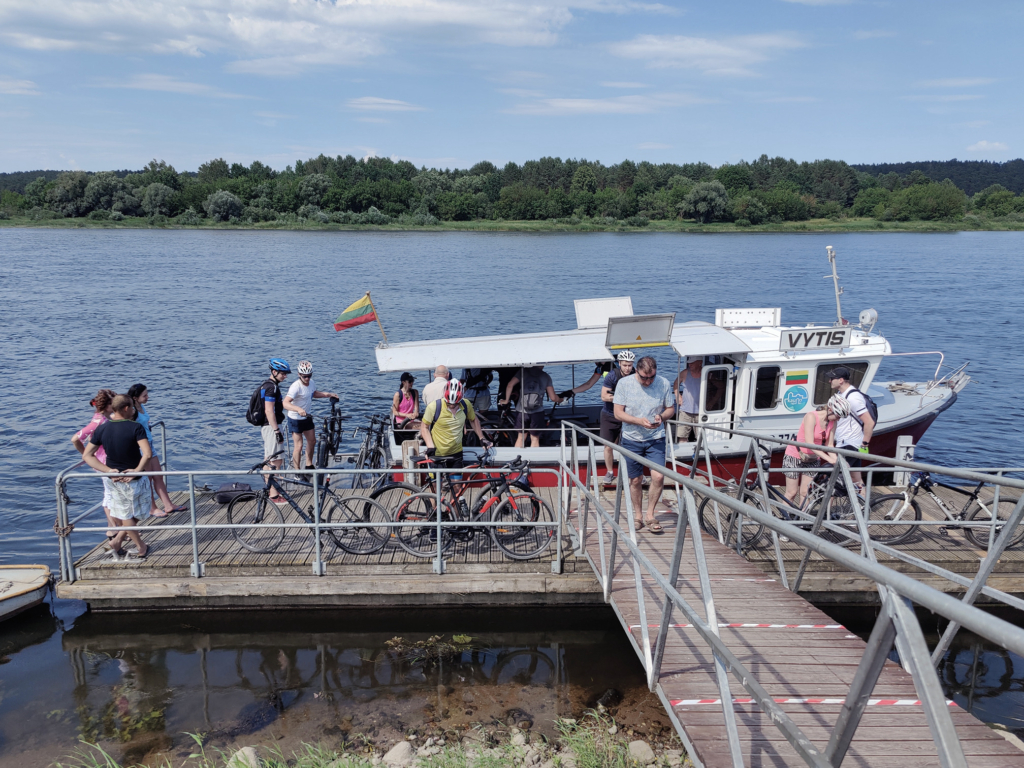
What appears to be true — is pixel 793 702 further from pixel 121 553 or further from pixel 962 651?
pixel 121 553

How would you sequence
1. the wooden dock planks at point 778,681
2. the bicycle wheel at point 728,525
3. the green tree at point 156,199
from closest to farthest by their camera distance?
the wooden dock planks at point 778,681 < the bicycle wheel at point 728,525 < the green tree at point 156,199

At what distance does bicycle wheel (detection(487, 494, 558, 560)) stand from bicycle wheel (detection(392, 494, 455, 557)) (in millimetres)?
564

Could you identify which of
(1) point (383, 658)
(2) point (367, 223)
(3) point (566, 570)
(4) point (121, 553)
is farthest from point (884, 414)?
(2) point (367, 223)

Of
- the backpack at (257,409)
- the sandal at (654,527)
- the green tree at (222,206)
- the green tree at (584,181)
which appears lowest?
the sandal at (654,527)

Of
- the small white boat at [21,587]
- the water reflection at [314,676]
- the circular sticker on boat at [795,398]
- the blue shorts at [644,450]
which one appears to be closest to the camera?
the water reflection at [314,676]

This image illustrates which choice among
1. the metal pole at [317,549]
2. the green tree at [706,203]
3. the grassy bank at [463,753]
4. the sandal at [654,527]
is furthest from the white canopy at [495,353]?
the green tree at [706,203]

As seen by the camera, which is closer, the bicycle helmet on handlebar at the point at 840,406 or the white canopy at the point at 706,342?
the bicycle helmet on handlebar at the point at 840,406

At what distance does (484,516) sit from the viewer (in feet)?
28.9

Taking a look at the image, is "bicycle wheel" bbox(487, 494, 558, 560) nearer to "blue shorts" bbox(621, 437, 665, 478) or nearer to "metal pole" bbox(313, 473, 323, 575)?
"blue shorts" bbox(621, 437, 665, 478)

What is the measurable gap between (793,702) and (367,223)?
105 m

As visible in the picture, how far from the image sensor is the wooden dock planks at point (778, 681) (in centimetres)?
420

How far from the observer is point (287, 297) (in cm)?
4444

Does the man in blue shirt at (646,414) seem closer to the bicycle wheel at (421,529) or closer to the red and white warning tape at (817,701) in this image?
the bicycle wheel at (421,529)

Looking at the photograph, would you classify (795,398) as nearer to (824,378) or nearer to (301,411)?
(824,378)
